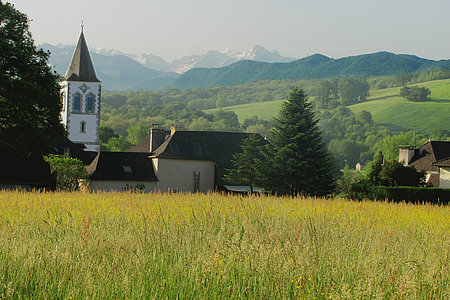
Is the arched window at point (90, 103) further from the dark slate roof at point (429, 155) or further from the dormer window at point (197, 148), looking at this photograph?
the dark slate roof at point (429, 155)

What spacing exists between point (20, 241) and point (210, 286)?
2796 mm

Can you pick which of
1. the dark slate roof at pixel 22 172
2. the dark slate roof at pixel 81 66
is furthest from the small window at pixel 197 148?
the dark slate roof at pixel 81 66

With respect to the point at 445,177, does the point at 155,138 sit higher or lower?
higher

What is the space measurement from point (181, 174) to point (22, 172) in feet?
61.0

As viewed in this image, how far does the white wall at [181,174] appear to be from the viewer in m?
52.4

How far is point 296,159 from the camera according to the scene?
45.0m

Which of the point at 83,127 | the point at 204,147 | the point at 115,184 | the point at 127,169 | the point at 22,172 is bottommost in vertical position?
the point at 115,184

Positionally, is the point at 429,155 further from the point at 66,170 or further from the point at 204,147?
the point at 66,170

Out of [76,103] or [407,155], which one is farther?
[76,103]

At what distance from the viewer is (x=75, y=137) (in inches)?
3162

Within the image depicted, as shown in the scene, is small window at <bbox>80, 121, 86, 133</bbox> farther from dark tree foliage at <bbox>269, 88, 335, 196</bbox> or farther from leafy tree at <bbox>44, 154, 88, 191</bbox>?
leafy tree at <bbox>44, 154, 88, 191</bbox>

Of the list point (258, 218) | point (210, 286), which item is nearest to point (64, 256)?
point (210, 286)

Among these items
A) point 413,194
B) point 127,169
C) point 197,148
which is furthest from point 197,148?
point 413,194

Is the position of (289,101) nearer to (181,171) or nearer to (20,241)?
(181,171)
